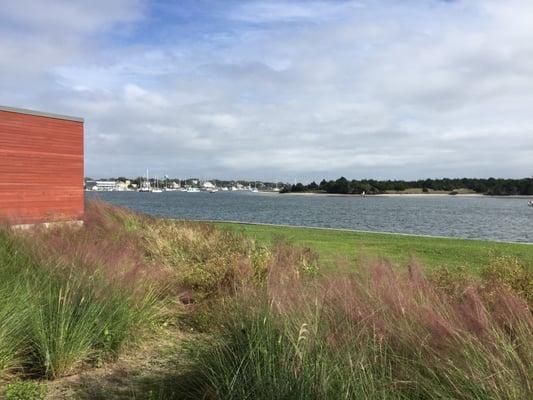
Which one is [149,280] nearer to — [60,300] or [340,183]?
[60,300]

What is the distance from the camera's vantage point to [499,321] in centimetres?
439

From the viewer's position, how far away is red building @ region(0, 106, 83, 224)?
45.5 ft

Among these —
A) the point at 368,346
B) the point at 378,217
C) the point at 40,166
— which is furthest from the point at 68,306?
the point at 378,217

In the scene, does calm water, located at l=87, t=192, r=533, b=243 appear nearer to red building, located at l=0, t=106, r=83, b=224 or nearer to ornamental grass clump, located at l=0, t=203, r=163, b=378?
red building, located at l=0, t=106, r=83, b=224

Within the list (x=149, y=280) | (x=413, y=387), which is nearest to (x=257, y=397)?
(x=413, y=387)

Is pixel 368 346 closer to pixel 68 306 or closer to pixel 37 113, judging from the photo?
pixel 68 306

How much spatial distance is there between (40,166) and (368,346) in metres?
12.9

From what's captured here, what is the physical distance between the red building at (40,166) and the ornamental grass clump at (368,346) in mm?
9959

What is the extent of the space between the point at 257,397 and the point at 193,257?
7.19m

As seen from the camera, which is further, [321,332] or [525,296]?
[525,296]

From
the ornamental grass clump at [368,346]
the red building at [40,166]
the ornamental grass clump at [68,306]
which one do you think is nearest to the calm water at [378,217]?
the red building at [40,166]

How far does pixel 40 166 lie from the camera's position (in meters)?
14.9

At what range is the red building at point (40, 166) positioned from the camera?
1388 cm

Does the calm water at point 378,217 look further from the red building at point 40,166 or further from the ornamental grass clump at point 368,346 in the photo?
the ornamental grass clump at point 368,346
